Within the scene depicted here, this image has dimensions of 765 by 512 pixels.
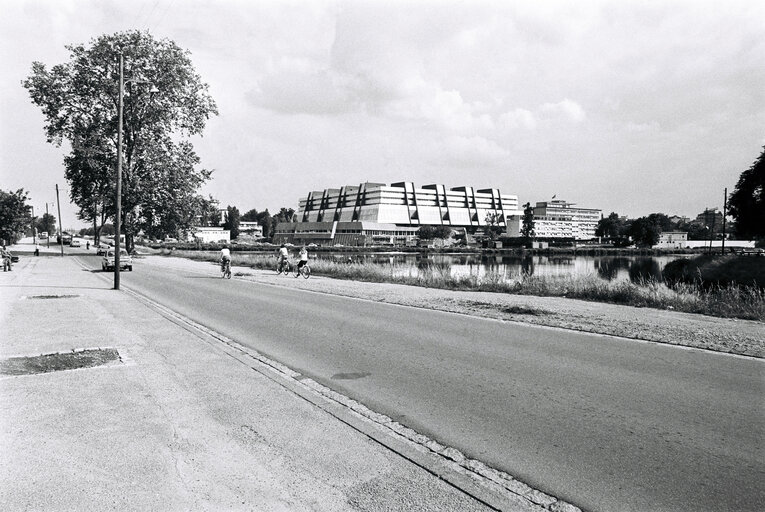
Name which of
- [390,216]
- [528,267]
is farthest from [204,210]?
[390,216]

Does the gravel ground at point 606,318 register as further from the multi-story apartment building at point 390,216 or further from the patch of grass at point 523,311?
the multi-story apartment building at point 390,216

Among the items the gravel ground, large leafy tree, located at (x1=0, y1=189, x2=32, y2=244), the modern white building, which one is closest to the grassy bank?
the gravel ground

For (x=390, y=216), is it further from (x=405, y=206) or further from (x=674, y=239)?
(x=674, y=239)

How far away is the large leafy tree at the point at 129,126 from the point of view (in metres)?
51.2

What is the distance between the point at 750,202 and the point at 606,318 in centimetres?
5827

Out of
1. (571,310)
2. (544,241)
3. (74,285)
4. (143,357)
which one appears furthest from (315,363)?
(544,241)

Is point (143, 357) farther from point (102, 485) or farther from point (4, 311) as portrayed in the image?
point (4, 311)

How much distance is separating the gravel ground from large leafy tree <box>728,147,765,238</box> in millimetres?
52266

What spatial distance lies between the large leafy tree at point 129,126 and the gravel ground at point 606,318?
39804 millimetres

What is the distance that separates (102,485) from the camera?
3.94 metres

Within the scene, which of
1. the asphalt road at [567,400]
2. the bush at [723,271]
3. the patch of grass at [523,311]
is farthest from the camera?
the bush at [723,271]

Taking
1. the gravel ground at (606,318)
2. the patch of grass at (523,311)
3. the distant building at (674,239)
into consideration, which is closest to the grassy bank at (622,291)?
the gravel ground at (606,318)

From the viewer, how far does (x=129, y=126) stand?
52812 millimetres

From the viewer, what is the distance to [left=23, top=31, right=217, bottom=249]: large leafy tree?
51250mm
